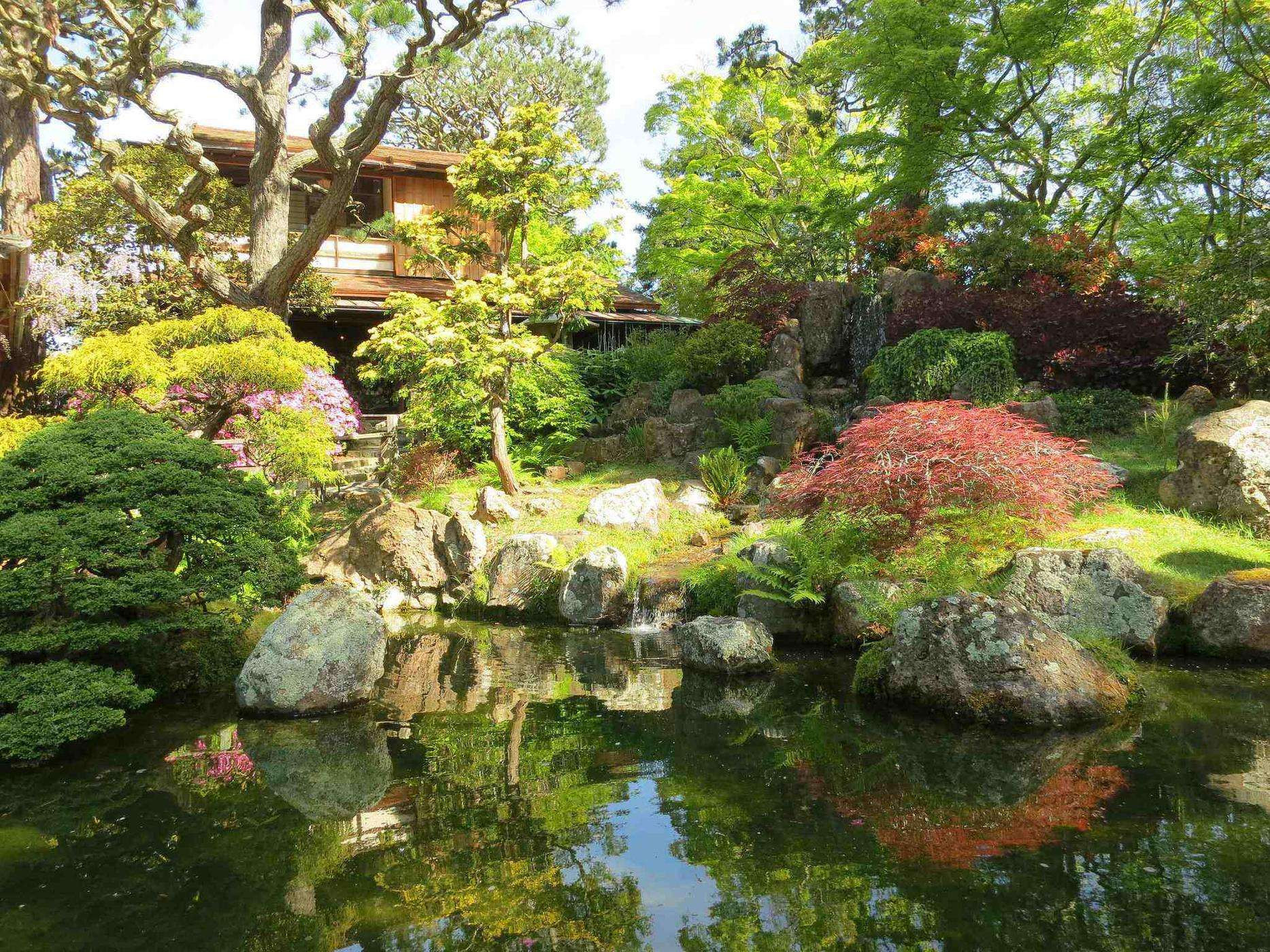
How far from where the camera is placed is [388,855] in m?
3.99

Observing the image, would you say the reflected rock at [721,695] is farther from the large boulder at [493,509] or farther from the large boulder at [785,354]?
the large boulder at [785,354]

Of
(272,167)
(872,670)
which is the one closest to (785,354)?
(872,670)

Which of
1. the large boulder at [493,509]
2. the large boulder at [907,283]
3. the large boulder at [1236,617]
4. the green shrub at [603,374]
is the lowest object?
the large boulder at [493,509]

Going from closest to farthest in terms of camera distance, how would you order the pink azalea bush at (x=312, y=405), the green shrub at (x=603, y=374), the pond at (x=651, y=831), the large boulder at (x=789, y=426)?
the pond at (x=651, y=831), the pink azalea bush at (x=312, y=405), the large boulder at (x=789, y=426), the green shrub at (x=603, y=374)

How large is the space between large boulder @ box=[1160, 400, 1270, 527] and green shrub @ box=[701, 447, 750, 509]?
5.76 metres

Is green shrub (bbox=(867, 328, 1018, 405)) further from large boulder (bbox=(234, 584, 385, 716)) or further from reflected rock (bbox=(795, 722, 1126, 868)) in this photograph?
large boulder (bbox=(234, 584, 385, 716))

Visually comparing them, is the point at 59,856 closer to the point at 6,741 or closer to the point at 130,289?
the point at 6,741

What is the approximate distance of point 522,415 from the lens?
15117mm

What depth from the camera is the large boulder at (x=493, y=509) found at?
39.5 feet

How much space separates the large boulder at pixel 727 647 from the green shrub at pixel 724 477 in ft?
14.7

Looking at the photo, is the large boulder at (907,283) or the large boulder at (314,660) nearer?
the large boulder at (314,660)

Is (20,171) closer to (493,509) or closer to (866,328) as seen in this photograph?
(493,509)

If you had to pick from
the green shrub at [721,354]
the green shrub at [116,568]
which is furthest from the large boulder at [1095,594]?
the green shrub at [721,354]

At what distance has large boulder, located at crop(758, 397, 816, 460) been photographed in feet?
43.5
